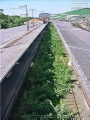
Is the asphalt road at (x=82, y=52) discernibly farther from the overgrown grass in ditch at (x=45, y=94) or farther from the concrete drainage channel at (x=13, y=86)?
the concrete drainage channel at (x=13, y=86)

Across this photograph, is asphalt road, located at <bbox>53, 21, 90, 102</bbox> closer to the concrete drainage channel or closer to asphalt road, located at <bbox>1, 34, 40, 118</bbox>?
the concrete drainage channel

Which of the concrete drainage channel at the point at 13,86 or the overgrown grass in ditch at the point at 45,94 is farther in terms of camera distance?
the overgrown grass in ditch at the point at 45,94

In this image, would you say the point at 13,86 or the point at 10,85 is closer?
the point at 13,86

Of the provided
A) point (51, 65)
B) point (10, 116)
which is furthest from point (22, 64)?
point (10, 116)

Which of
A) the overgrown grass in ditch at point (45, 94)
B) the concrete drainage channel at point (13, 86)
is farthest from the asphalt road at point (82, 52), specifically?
the concrete drainage channel at point (13, 86)

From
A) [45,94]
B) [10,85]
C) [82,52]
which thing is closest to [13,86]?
[10,85]

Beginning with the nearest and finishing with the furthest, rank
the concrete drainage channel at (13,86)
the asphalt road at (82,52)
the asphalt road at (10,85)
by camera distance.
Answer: the asphalt road at (82,52), the concrete drainage channel at (13,86), the asphalt road at (10,85)

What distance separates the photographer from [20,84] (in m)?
14.6

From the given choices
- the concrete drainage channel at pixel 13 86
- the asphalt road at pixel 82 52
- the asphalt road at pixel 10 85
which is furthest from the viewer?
the asphalt road at pixel 10 85

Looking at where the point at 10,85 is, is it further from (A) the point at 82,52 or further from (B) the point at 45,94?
(A) the point at 82,52

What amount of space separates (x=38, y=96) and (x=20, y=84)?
7.22 feet

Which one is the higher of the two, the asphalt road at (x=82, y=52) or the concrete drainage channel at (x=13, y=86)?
the asphalt road at (x=82, y=52)

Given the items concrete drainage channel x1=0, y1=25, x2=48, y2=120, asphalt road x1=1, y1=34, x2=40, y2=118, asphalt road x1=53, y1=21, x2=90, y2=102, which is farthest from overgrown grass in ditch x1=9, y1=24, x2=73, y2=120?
asphalt road x1=53, y1=21, x2=90, y2=102

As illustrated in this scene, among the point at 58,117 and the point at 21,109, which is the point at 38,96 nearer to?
the point at 21,109
